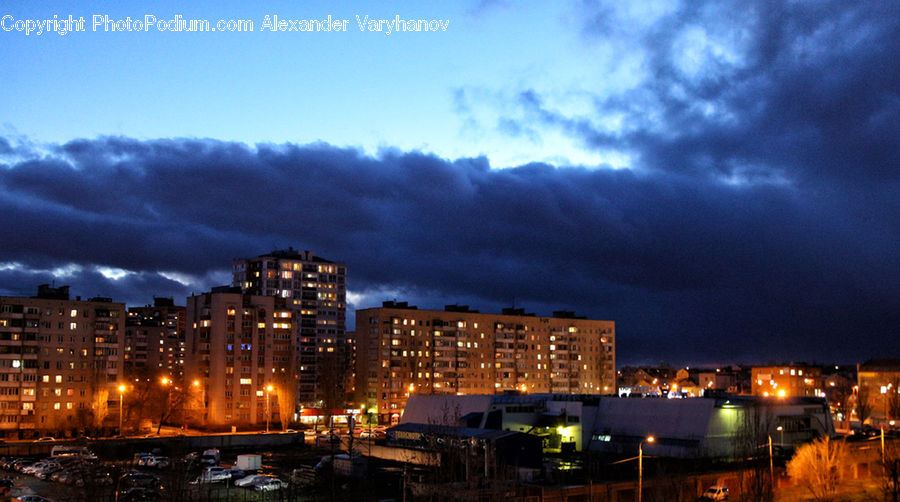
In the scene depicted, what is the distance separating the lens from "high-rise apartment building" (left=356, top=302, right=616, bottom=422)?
444ft

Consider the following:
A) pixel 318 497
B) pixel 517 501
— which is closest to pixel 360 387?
pixel 318 497

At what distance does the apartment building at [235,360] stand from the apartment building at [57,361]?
991 cm

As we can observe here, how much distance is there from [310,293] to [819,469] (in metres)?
127

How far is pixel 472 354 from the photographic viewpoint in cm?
14338

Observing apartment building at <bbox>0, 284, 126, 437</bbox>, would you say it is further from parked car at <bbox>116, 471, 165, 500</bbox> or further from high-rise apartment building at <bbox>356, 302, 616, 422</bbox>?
high-rise apartment building at <bbox>356, 302, 616, 422</bbox>

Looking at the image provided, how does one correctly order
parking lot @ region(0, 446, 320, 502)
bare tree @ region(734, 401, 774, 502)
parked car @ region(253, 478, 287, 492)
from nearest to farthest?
parking lot @ region(0, 446, 320, 502) → bare tree @ region(734, 401, 774, 502) → parked car @ region(253, 478, 287, 492)

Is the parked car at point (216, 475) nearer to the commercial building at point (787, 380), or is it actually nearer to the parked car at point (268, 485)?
the parked car at point (268, 485)

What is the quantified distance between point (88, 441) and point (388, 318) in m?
60.9

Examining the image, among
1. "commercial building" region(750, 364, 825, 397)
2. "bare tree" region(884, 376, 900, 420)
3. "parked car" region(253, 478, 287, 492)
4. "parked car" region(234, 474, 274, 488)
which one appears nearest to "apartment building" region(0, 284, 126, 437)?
"parked car" region(234, 474, 274, 488)

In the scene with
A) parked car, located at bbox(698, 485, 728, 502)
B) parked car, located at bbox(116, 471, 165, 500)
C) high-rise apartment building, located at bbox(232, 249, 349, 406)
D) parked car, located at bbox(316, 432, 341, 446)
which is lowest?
parked car, located at bbox(316, 432, 341, 446)

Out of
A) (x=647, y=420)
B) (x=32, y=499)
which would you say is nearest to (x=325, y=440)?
(x=647, y=420)

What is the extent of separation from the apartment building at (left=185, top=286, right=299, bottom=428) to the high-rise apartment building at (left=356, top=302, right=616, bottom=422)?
25063 millimetres

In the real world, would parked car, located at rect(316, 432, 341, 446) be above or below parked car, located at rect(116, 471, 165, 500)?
below

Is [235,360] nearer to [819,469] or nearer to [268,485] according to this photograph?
[268,485]
